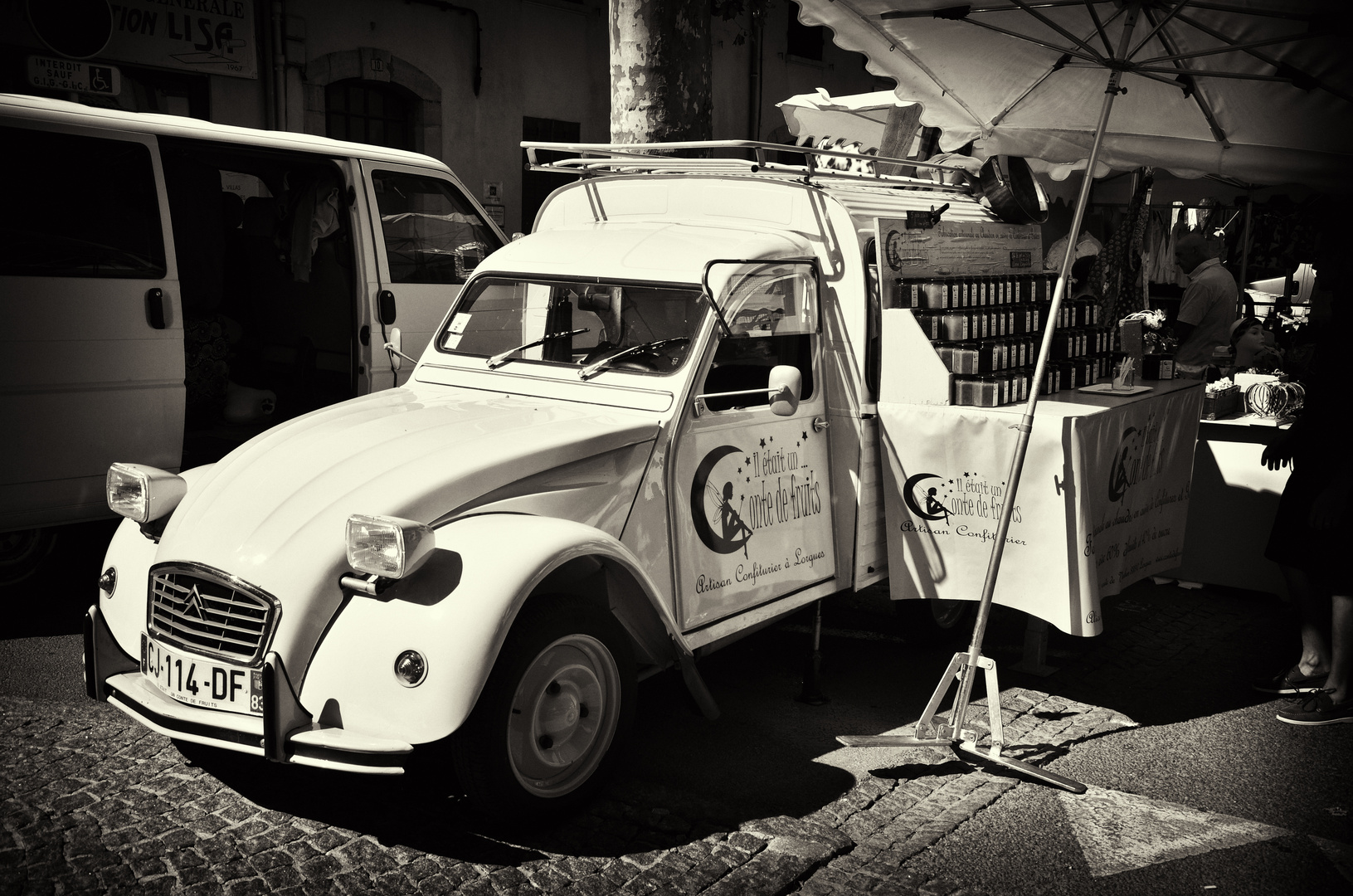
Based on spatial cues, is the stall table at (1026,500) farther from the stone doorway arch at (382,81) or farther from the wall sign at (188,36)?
the stone doorway arch at (382,81)

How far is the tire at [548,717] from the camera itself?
3.41 m

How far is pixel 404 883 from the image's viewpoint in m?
3.32

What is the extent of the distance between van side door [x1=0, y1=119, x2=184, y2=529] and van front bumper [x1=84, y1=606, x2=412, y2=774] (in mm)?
2278

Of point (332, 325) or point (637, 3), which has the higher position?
point (637, 3)

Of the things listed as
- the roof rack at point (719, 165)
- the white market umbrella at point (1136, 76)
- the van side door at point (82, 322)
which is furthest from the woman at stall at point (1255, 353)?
the van side door at point (82, 322)

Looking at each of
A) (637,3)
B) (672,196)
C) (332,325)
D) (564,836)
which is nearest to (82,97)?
(332,325)

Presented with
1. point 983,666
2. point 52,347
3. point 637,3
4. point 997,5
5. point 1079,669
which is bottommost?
point 1079,669

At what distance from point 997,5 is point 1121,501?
2140mm

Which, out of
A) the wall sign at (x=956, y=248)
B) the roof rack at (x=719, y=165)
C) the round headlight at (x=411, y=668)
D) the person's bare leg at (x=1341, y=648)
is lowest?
the person's bare leg at (x=1341, y=648)

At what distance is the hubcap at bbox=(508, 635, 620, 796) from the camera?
3535 millimetres

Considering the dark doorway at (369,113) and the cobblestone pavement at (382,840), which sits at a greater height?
the dark doorway at (369,113)

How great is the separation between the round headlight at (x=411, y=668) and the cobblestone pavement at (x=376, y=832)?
0.59m

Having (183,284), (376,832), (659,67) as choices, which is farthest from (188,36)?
(376,832)

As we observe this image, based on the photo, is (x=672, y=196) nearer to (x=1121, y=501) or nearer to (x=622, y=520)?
(x=622, y=520)
